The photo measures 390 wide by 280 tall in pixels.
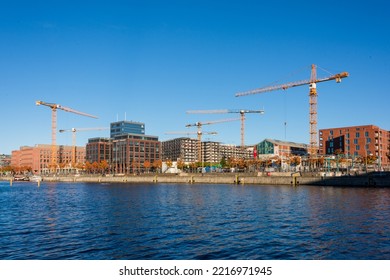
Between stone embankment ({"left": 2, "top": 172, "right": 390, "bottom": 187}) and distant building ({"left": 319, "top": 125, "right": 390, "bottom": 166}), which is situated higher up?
distant building ({"left": 319, "top": 125, "right": 390, "bottom": 166})

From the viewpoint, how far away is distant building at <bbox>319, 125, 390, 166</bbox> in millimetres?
177625

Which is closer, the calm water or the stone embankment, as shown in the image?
the calm water

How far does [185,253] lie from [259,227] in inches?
527

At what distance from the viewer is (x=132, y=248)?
30.4 meters

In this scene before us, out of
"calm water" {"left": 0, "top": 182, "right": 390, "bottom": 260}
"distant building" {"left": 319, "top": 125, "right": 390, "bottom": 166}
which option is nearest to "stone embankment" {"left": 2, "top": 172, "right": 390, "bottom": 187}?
"distant building" {"left": 319, "top": 125, "right": 390, "bottom": 166}

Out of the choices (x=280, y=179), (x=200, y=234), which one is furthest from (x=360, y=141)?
(x=200, y=234)

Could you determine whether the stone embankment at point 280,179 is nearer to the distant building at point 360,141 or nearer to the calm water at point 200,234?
the distant building at point 360,141

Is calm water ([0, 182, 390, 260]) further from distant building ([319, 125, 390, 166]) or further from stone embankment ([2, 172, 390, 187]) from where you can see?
distant building ([319, 125, 390, 166])

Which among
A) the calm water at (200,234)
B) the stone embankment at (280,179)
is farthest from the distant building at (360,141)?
the calm water at (200,234)

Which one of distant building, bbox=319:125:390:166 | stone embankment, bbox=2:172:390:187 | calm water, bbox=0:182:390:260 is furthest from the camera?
distant building, bbox=319:125:390:166

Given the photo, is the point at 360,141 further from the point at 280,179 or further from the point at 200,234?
the point at 200,234

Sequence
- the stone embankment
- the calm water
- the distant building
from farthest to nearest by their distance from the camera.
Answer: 1. the distant building
2. the stone embankment
3. the calm water
